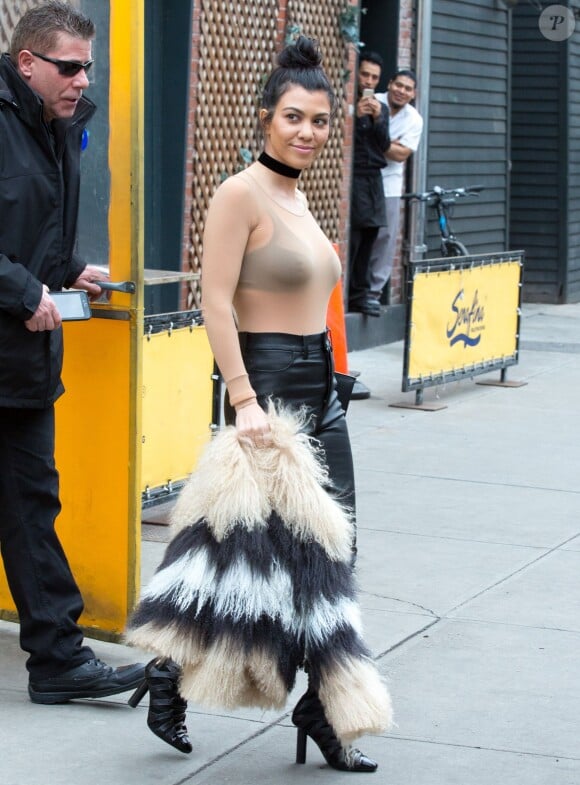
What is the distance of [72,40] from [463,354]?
623 centimetres

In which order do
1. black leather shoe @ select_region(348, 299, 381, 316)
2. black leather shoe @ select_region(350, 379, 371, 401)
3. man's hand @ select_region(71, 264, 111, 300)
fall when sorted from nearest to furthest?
1. man's hand @ select_region(71, 264, 111, 300)
2. black leather shoe @ select_region(350, 379, 371, 401)
3. black leather shoe @ select_region(348, 299, 381, 316)

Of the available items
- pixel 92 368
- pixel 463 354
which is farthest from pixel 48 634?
pixel 463 354

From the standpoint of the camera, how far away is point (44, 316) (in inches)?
161

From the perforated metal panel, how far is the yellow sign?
5.41 feet

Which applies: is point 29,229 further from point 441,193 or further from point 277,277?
point 441,193

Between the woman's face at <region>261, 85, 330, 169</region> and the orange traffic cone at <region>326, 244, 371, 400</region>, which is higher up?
the woman's face at <region>261, 85, 330, 169</region>

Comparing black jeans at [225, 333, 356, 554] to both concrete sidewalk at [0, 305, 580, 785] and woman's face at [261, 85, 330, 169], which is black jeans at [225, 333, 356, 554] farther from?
concrete sidewalk at [0, 305, 580, 785]

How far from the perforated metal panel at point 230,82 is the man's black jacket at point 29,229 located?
5660 millimetres

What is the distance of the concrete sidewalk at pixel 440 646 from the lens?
4035 millimetres

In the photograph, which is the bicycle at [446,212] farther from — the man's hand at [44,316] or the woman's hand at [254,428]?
the woman's hand at [254,428]

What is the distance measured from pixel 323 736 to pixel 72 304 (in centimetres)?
146

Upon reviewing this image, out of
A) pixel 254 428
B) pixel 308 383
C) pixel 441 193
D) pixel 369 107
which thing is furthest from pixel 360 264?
pixel 254 428

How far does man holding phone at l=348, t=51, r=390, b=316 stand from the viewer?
11.7 metres

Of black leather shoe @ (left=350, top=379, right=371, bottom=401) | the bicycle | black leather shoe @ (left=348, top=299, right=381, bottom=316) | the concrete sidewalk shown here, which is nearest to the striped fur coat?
the concrete sidewalk
